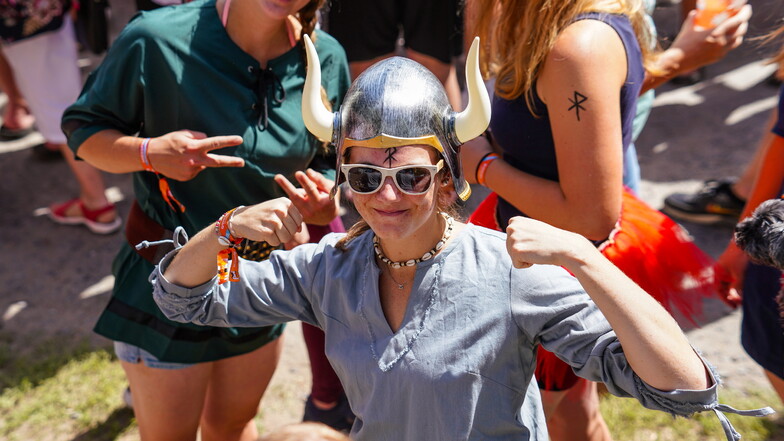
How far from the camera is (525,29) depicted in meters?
2.14

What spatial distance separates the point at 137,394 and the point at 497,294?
4.67 ft

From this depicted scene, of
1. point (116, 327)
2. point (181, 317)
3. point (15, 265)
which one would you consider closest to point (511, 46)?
point (181, 317)

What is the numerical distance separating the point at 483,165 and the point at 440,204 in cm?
55

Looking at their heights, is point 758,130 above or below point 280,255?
below

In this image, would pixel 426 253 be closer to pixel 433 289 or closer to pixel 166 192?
pixel 433 289

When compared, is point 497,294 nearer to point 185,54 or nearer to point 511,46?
point 511,46

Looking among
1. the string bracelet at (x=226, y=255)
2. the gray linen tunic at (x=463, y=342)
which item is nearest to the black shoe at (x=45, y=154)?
the string bracelet at (x=226, y=255)

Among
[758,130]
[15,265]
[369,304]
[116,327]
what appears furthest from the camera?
[758,130]

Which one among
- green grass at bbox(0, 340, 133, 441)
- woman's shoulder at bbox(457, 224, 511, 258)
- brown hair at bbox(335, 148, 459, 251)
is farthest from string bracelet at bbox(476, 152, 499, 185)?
green grass at bbox(0, 340, 133, 441)

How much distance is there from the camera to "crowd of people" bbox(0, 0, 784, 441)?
1.71 m

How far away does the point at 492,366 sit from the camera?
173 centimetres

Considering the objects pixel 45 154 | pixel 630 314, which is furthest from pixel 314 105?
pixel 45 154

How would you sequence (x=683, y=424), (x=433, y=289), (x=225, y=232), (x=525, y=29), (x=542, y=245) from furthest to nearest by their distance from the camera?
(x=683, y=424)
(x=525, y=29)
(x=225, y=232)
(x=433, y=289)
(x=542, y=245)

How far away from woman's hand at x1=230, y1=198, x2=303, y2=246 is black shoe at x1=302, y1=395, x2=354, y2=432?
1719 mm
